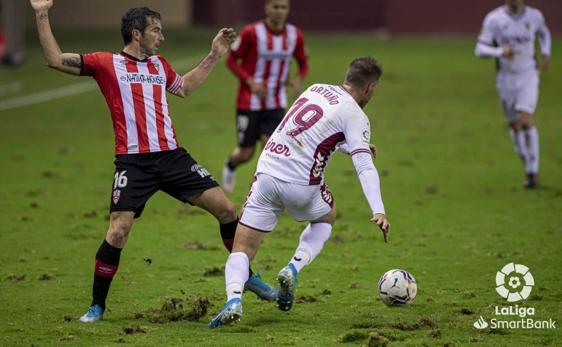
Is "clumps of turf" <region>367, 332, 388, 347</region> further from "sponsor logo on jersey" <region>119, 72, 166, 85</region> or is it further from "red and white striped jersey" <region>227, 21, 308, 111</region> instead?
"red and white striped jersey" <region>227, 21, 308, 111</region>

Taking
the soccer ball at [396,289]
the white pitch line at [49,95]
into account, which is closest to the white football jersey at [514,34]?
the soccer ball at [396,289]

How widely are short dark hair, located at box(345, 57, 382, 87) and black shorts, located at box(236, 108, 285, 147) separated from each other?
6.01m

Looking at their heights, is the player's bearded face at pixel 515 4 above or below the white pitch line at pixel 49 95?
above

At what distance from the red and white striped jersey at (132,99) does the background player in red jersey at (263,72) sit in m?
5.38

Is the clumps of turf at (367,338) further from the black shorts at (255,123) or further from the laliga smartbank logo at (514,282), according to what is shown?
the black shorts at (255,123)

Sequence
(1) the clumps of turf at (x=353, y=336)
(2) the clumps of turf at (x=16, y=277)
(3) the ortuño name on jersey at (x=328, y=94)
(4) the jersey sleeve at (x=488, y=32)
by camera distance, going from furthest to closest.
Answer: (4) the jersey sleeve at (x=488, y=32)
(2) the clumps of turf at (x=16, y=277)
(3) the ortuño name on jersey at (x=328, y=94)
(1) the clumps of turf at (x=353, y=336)

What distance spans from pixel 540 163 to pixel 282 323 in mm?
10598

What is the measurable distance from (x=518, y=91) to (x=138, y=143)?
27.3ft

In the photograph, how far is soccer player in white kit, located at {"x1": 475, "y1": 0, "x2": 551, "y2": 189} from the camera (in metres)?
15.4

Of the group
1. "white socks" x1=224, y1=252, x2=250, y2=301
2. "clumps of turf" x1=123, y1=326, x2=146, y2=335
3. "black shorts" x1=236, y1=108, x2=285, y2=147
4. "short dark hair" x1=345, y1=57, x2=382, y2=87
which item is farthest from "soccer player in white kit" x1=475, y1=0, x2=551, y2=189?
"clumps of turf" x1=123, y1=326, x2=146, y2=335

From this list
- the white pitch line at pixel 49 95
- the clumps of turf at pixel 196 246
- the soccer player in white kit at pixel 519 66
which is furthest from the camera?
the white pitch line at pixel 49 95

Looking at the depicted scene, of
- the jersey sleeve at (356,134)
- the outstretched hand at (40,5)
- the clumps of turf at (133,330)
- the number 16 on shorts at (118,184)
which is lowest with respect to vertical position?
the clumps of turf at (133,330)

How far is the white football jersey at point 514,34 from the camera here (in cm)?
1552

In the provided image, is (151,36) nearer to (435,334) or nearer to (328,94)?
(328,94)
